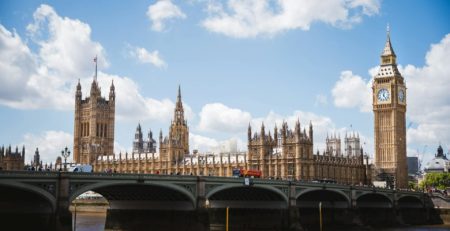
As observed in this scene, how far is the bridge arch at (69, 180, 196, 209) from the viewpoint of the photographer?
63.1 m

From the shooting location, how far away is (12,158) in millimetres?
191750

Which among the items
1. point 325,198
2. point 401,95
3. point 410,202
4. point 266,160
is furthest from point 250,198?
point 401,95

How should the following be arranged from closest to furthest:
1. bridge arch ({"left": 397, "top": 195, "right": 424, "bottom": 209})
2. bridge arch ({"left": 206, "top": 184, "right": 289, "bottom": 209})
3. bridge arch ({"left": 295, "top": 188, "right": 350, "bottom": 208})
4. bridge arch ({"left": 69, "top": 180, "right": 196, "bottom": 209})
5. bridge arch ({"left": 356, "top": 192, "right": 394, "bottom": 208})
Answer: bridge arch ({"left": 69, "top": 180, "right": 196, "bottom": 209})
bridge arch ({"left": 206, "top": 184, "right": 289, "bottom": 209})
bridge arch ({"left": 295, "top": 188, "right": 350, "bottom": 208})
bridge arch ({"left": 356, "top": 192, "right": 394, "bottom": 208})
bridge arch ({"left": 397, "top": 195, "right": 424, "bottom": 209})

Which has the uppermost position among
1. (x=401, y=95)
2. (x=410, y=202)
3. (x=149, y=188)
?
(x=401, y=95)

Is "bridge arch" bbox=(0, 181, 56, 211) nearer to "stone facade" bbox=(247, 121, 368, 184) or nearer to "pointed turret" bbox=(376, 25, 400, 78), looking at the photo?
"stone facade" bbox=(247, 121, 368, 184)

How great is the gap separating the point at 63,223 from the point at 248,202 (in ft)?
125

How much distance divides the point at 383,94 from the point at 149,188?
11490 cm

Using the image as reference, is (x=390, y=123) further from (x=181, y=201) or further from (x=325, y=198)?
(x=181, y=201)

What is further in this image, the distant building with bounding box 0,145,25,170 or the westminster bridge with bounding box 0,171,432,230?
the distant building with bounding box 0,145,25,170

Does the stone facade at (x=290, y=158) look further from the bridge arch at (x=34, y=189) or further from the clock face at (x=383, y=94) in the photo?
the bridge arch at (x=34, y=189)

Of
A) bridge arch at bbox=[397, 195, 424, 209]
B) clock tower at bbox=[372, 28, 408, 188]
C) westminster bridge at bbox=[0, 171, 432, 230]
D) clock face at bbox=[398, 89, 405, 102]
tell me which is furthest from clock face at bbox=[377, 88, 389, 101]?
westminster bridge at bbox=[0, 171, 432, 230]

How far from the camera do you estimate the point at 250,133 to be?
155 m

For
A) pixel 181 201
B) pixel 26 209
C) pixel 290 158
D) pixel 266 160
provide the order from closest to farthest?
pixel 26 209 → pixel 181 201 → pixel 290 158 → pixel 266 160

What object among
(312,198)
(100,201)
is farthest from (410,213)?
(100,201)
